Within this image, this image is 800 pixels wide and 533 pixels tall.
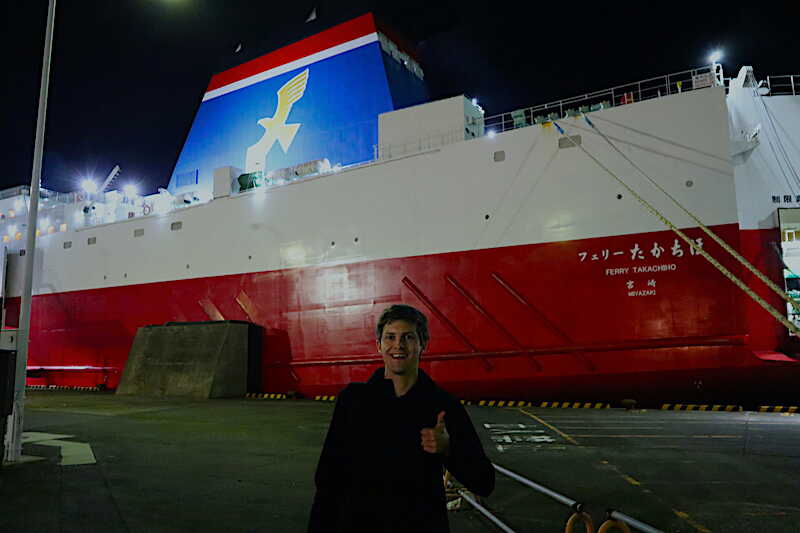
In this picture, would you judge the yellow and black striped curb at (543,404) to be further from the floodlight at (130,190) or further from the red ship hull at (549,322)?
the floodlight at (130,190)

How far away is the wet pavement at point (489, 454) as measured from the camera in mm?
3377

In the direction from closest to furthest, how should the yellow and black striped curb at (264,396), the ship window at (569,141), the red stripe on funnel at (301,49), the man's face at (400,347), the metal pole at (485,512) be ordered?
the man's face at (400,347), the metal pole at (485,512), the ship window at (569,141), the yellow and black striped curb at (264,396), the red stripe on funnel at (301,49)

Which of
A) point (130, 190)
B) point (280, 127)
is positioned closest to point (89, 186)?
point (130, 190)

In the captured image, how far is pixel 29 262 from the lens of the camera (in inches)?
217

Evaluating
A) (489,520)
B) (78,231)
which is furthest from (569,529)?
(78,231)

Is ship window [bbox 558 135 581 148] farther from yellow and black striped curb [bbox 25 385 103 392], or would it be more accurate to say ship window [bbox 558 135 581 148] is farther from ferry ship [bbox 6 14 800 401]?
yellow and black striped curb [bbox 25 385 103 392]

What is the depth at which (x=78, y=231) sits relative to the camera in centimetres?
1631

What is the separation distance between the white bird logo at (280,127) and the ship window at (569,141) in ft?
24.1

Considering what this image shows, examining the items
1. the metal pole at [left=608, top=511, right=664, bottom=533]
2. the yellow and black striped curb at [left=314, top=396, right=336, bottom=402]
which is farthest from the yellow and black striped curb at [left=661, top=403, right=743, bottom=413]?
the metal pole at [left=608, top=511, right=664, bottom=533]

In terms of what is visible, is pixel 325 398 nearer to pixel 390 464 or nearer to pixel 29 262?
pixel 29 262

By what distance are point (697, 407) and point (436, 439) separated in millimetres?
8687

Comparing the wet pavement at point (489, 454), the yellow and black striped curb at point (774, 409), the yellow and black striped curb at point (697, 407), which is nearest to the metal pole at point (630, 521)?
the wet pavement at point (489, 454)

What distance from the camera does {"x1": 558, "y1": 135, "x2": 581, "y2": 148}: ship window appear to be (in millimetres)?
9469

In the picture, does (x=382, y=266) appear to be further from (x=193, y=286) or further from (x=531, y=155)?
(x=193, y=286)
